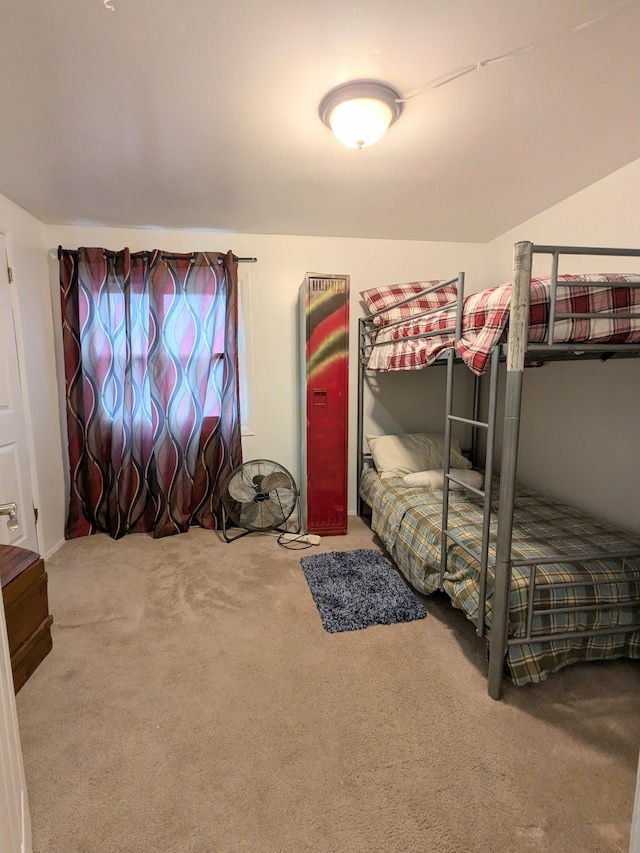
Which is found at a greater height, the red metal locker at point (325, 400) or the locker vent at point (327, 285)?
the locker vent at point (327, 285)

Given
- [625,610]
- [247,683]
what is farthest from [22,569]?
[625,610]

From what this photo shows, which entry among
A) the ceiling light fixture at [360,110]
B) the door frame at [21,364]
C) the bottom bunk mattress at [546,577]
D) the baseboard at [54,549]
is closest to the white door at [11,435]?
the door frame at [21,364]

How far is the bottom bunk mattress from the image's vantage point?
157 cm

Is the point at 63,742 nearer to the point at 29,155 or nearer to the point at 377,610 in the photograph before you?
the point at 377,610

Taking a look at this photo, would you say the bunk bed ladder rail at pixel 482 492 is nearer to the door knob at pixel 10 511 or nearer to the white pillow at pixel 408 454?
the white pillow at pixel 408 454

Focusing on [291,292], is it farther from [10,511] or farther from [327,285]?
[10,511]

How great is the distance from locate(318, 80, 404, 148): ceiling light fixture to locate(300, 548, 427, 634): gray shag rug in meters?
2.25

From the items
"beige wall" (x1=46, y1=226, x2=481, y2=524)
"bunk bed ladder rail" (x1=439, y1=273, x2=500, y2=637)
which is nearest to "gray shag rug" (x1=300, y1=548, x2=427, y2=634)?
"bunk bed ladder rail" (x1=439, y1=273, x2=500, y2=637)

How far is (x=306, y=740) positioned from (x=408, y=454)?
2076 millimetres

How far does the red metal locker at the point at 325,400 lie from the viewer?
111 inches

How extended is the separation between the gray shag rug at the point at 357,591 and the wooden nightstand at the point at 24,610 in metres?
1.30

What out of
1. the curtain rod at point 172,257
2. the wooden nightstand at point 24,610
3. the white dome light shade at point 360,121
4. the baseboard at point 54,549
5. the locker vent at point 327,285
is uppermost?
the white dome light shade at point 360,121

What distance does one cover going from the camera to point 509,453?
4.83ft

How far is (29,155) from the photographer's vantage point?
1.97m
